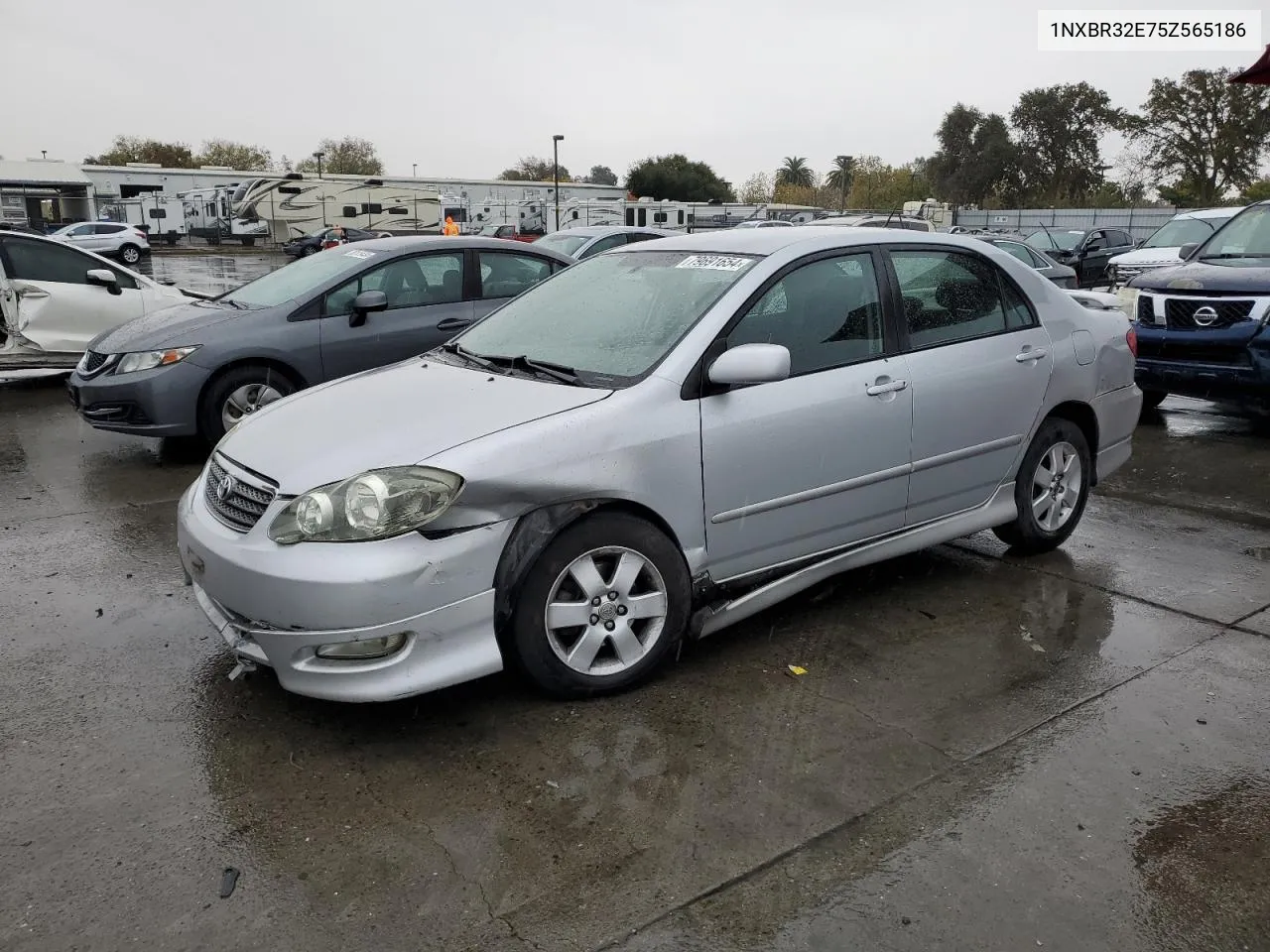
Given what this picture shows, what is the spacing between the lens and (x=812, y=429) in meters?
3.88

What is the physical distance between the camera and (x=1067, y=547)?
532 cm

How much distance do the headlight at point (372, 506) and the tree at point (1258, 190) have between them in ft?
147

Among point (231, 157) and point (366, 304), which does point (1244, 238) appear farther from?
point (231, 157)

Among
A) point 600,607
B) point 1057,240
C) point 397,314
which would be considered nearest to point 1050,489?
point 600,607

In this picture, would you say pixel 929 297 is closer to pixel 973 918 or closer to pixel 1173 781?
pixel 1173 781

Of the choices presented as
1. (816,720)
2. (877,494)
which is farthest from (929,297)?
(816,720)

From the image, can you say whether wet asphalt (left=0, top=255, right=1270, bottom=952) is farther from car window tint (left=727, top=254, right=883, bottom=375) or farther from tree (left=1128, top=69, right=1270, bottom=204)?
tree (left=1128, top=69, right=1270, bottom=204)

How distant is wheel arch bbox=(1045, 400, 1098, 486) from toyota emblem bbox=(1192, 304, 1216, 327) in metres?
3.61

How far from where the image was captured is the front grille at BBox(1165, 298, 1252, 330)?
7707mm

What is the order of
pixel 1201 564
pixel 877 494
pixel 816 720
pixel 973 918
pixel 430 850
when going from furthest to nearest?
pixel 1201 564 < pixel 877 494 < pixel 816 720 < pixel 430 850 < pixel 973 918

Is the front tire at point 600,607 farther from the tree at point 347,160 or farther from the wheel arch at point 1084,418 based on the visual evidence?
the tree at point 347,160

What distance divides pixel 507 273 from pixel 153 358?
2599 mm

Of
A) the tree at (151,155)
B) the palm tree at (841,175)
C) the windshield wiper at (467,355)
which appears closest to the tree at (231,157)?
the tree at (151,155)

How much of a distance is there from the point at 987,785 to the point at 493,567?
5.49ft
